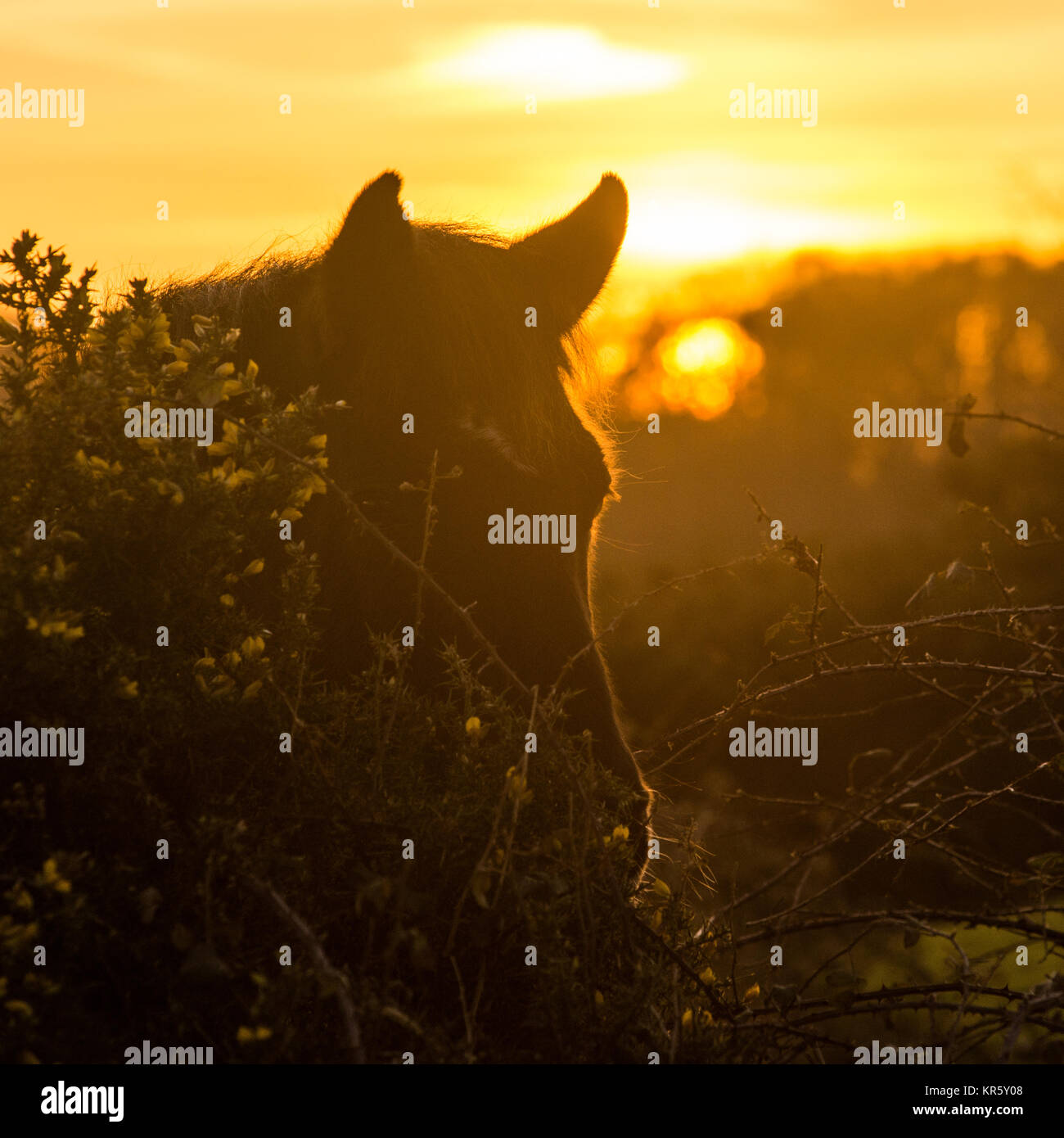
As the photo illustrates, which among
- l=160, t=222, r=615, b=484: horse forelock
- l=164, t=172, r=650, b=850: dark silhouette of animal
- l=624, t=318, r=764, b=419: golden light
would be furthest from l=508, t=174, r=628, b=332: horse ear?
l=624, t=318, r=764, b=419: golden light

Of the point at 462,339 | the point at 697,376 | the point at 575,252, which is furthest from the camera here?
the point at 697,376

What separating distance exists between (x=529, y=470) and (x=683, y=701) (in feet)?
30.4

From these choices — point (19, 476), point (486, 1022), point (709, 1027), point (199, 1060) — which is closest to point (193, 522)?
point (19, 476)

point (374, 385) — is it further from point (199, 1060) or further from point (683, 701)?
point (683, 701)

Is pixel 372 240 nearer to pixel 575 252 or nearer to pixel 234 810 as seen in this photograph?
pixel 575 252

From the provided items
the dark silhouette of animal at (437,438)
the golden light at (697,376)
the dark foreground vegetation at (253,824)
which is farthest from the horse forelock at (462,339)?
the golden light at (697,376)

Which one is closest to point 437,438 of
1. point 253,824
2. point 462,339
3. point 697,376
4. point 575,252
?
point 462,339

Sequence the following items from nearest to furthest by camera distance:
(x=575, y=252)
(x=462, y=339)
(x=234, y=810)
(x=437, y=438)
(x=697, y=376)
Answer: (x=234, y=810)
(x=437, y=438)
(x=462, y=339)
(x=575, y=252)
(x=697, y=376)

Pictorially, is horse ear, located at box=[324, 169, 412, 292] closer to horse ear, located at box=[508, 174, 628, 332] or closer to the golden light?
horse ear, located at box=[508, 174, 628, 332]

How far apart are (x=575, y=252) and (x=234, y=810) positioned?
10.3ft

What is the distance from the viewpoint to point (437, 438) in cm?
378

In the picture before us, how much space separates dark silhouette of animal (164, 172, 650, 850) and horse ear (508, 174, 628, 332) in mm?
368

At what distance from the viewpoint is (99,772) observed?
2.33m

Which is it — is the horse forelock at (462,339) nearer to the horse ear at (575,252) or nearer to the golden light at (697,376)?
the horse ear at (575,252)
